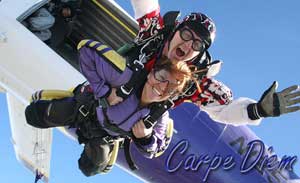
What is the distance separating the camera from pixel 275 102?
4.24m

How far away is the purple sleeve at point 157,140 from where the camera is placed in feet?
14.0

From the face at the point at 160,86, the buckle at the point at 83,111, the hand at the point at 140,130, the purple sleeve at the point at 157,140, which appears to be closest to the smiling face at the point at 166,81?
the face at the point at 160,86

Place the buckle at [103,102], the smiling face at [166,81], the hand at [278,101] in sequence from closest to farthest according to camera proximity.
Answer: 1. the smiling face at [166,81]
2. the buckle at [103,102]
3. the hand at [278,101]

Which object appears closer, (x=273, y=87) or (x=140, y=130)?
(x=140, y=130)

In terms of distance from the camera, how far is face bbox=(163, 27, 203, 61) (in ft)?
12.5

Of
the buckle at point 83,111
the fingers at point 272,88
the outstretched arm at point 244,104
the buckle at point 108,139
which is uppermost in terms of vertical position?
the fingers at point 272,88

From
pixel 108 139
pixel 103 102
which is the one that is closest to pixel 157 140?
pixel 108 139

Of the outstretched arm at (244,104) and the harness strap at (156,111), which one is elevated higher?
the outstretched arm at (244,104)

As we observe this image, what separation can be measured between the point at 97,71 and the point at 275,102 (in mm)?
1336

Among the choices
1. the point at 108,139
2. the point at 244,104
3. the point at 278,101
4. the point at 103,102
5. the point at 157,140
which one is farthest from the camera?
the point at 244,104

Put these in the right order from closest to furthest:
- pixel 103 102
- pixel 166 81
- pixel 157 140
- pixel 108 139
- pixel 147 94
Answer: pixel 166 81, pixel 147 94, pixel 103 102, pixel 157 140, pixel 108 139

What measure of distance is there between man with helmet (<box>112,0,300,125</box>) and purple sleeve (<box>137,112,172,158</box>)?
0.71 feet

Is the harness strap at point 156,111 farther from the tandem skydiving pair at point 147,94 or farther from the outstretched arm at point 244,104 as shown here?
the outstretched arm at point 244,104

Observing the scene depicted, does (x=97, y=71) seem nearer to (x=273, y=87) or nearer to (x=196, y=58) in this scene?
(x=196, y=58)
